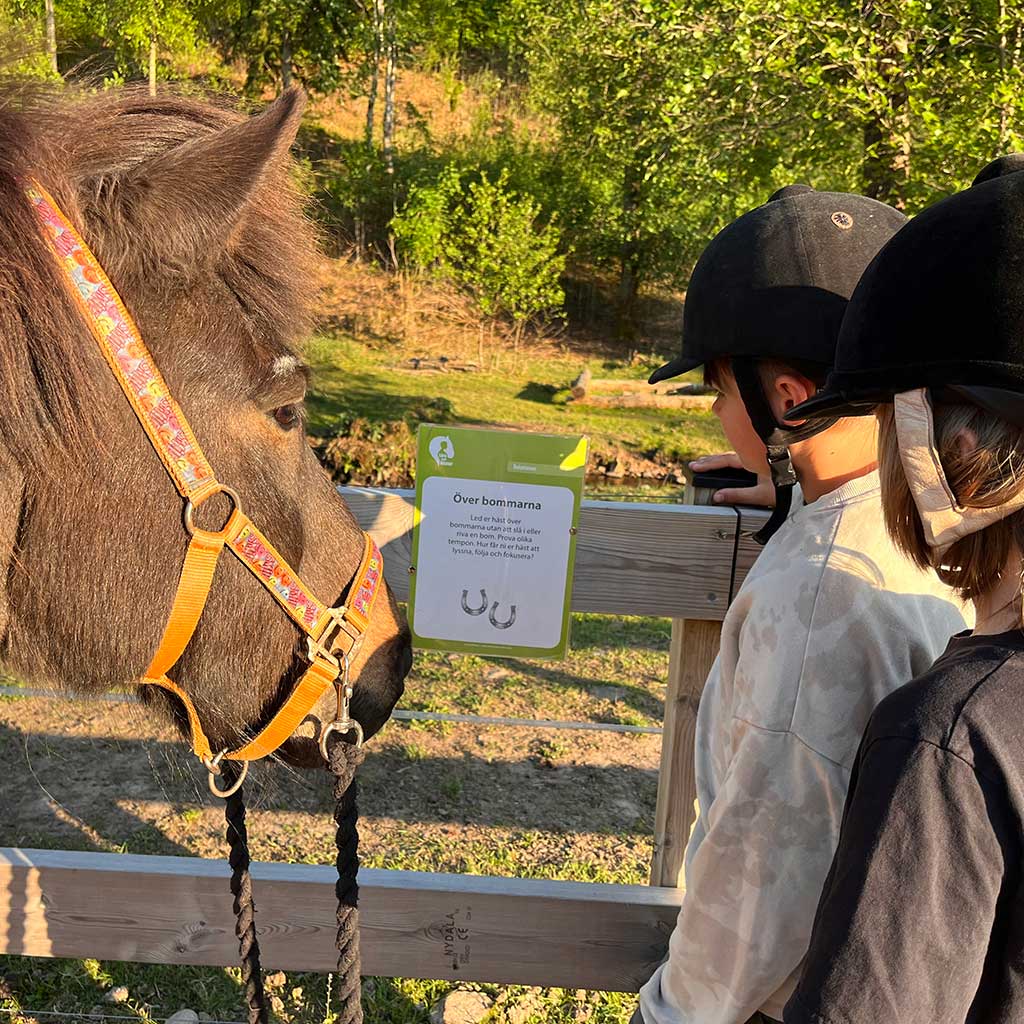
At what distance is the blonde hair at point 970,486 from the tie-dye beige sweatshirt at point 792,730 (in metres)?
0.17

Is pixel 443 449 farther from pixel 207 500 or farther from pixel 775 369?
pixel 775 369

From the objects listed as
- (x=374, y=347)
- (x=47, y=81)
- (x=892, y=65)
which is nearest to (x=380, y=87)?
(x=374, y=347)

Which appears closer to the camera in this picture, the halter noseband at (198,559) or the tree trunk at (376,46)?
the halter noseband at (198,559)

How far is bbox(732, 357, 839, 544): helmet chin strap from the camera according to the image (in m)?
1.52

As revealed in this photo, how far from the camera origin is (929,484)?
110 centimetres

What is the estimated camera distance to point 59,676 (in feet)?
5.76

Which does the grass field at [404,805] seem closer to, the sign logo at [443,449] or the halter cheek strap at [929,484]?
the sign logo at [443,449]

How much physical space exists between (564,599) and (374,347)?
658 inches

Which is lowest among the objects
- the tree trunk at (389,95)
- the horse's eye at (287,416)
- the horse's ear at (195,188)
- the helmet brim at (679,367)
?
the horse's eye at (287,416)

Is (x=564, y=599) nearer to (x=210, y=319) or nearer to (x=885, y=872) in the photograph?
(x=210, y=319)

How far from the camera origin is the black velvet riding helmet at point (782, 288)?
1.59 metres

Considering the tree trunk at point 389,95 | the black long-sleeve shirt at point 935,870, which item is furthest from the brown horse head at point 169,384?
the tree trunk at point 389,95

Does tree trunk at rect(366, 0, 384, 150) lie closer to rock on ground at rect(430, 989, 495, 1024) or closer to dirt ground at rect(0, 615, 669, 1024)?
dirt ground at rect(0, 615, 669, 1024)

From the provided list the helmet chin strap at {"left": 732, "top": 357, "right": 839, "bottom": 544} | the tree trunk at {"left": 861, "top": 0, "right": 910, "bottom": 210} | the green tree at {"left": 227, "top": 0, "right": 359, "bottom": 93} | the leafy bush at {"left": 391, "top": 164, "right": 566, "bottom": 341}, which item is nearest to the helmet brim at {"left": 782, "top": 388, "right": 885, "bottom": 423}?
the helmet chin strap at {"left": 732, "top": 357, "right": 839, "bottom": 544}
